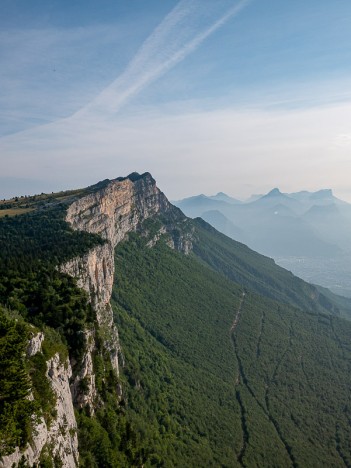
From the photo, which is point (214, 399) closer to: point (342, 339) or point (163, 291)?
point (163, 291)

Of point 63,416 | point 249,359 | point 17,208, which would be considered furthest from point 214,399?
point 17,208

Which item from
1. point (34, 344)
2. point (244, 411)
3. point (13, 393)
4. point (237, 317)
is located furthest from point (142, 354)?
point (13, 393)

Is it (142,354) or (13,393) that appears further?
(142,354)

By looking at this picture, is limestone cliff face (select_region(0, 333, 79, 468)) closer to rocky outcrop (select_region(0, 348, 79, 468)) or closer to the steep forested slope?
rocky outcrop (select_region(0, 348, 79, 468))

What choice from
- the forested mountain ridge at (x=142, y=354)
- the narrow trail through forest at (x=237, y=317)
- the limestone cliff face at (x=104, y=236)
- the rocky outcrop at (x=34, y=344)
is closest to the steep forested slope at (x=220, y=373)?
the forested mountain ridge at (x=142, y=354)

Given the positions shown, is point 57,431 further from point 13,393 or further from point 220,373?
point 220,373

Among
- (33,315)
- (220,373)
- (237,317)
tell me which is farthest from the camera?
(237,317)
